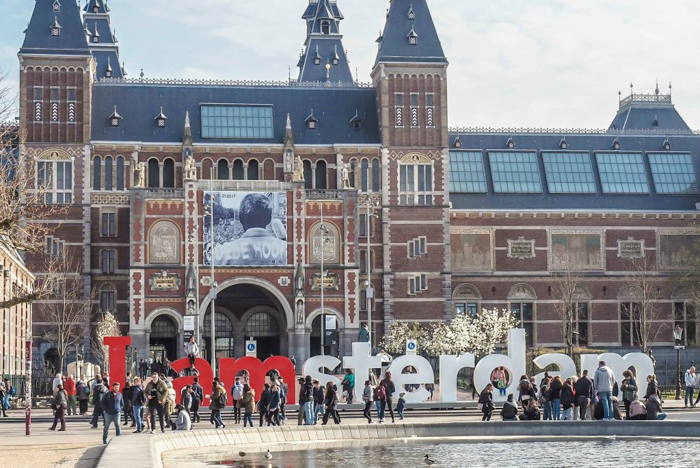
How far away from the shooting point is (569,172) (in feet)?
252

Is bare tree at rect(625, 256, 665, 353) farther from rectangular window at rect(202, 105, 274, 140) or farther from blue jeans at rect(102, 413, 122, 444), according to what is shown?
blue jeans at rect(102, 413, 122, 444)

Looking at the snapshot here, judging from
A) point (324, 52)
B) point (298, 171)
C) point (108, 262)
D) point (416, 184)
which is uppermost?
point (324, 52)

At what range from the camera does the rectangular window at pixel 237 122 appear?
73125mm

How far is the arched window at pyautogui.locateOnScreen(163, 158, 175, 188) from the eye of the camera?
7219 cm

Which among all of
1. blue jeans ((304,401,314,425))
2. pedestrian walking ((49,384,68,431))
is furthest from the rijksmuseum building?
blue jeans ((304,401,314,425))

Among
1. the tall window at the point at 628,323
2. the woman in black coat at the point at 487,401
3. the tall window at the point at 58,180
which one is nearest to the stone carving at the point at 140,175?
the tall window at the point at 58,180

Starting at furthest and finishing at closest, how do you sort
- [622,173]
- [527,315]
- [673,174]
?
[673,174]
[622,173]
[527,315]

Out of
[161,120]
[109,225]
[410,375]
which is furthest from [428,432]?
[161,120]

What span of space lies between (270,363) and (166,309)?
26.2m

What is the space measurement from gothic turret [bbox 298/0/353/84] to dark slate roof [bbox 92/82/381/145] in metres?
14.8

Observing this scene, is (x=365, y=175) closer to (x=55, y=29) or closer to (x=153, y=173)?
(x=153, y=173)

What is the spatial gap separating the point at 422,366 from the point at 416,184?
1262 inches

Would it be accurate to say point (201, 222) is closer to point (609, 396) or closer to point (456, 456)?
point (609, 396)

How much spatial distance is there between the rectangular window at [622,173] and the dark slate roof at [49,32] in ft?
103
